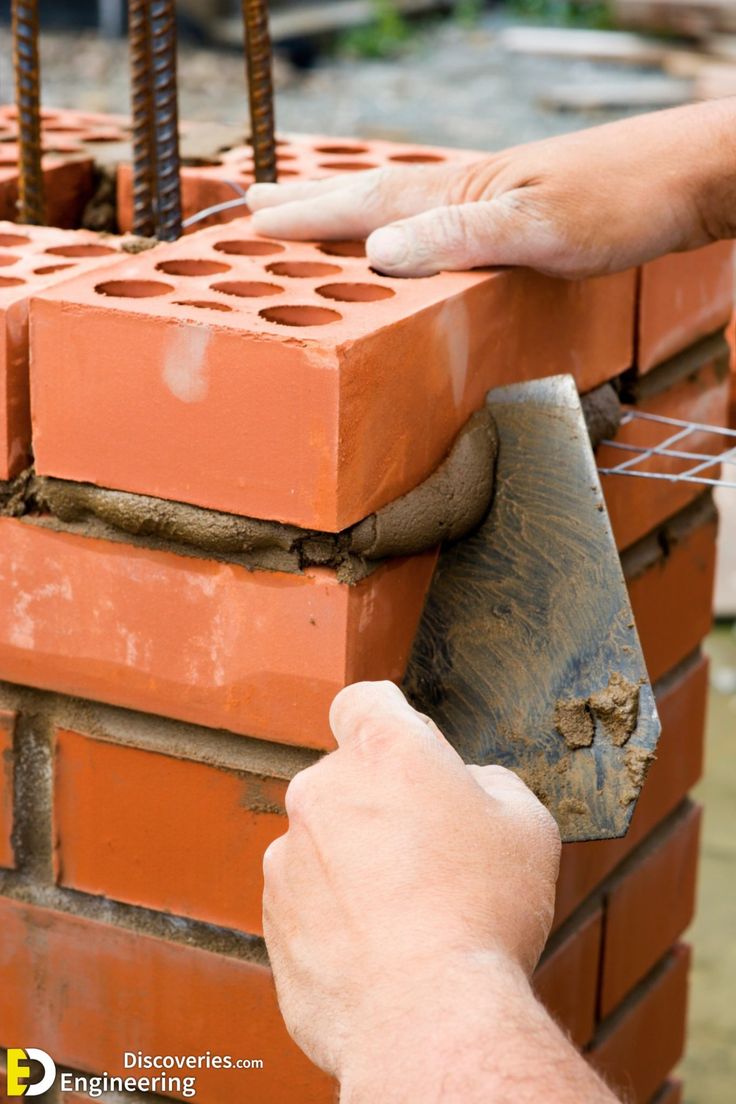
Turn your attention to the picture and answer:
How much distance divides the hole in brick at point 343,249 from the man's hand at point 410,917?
1.88ft

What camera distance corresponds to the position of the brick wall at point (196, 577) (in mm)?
1285

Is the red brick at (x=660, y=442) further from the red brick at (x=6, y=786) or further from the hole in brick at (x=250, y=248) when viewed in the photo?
the red brick at (x=6, y=786)

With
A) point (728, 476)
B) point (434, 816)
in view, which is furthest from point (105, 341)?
point (728, 476)

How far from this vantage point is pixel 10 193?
195 centimetres

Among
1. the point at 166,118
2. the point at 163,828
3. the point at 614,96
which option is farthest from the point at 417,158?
the point at 614,96

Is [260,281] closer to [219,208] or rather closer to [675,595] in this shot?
[219,208]

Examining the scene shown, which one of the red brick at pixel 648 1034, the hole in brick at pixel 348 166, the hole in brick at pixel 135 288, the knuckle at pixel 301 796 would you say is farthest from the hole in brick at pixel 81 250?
the red brick at pixel 648 1034

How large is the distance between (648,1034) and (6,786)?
1.19 m

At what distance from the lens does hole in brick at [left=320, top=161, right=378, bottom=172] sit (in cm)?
201

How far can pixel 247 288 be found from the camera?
146 cm

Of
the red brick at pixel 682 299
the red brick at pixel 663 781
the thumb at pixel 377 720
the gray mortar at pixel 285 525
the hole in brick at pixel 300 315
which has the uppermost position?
the hole in brick at pixel 300 315

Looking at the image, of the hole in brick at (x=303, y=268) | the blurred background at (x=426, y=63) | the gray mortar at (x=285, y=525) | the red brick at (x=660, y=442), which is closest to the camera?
the gray mortar at (x=285, y=525)

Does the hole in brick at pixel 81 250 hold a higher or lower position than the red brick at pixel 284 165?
lower

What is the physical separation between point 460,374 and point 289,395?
250mm
